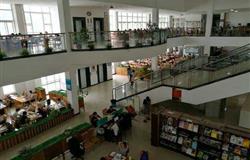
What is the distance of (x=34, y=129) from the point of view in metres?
11.1

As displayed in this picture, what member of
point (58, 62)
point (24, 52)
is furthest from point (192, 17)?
point (24, 52)

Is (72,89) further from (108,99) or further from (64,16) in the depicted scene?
(64,16)

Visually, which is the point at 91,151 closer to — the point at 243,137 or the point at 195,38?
the point at 243,137

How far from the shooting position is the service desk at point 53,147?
8103 millimetres

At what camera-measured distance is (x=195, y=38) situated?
19.9 m

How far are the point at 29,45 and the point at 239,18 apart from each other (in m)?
23.7

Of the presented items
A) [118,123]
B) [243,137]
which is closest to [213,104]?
[243,137]

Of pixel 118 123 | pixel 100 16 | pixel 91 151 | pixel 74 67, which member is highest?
pixel 100 16

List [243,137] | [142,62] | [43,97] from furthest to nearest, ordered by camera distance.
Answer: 1. [142,62]
2. [43,97]
3. [243,137]

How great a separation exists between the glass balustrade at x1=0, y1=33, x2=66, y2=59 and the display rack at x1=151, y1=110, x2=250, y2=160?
19.4ft

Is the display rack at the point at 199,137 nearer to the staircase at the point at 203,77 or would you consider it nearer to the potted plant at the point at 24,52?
the staircase at the point at 203,77

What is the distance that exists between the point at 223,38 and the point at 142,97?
10551mm

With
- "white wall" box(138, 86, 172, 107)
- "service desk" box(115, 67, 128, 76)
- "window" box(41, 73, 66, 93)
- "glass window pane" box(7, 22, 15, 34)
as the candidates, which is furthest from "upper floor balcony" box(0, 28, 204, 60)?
"service desk" box(115, 67, 128, 76)

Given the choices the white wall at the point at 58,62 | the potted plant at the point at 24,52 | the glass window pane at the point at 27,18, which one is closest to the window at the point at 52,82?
the glass window pane at the point at 27,18
